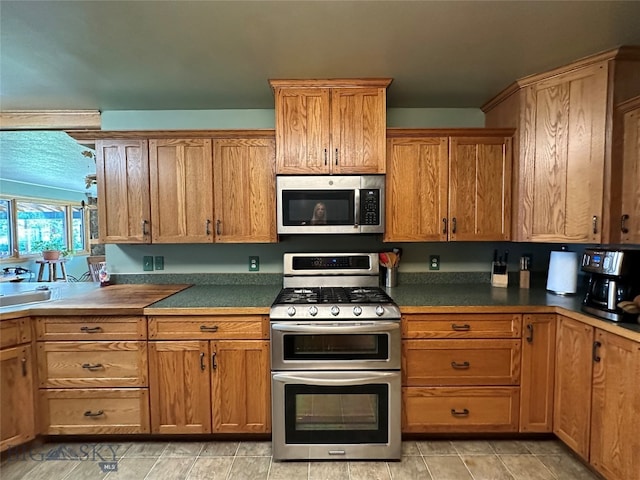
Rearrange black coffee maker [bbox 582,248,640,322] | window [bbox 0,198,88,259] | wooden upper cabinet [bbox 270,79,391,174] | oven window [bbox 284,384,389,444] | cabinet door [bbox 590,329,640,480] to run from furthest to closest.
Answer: window [bbox 0,198,88,259]
wooden upper cabinet [bbox 270,79,391,174]
oven window [bbox 284,384,389,444]
black coffee maker [bbox 582,248,640,322]
cabinet door [bbox 590,329,640,480]

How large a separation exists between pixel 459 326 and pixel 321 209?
118 centimetres

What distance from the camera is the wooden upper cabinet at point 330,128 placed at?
2133mm

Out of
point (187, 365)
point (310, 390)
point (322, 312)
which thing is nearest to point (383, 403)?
point (310, 390)

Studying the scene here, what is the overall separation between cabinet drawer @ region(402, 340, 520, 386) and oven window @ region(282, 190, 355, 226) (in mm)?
936

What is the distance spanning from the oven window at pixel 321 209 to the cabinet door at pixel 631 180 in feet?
5.23

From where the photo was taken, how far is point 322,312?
182 centimetres

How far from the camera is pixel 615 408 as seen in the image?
151cm

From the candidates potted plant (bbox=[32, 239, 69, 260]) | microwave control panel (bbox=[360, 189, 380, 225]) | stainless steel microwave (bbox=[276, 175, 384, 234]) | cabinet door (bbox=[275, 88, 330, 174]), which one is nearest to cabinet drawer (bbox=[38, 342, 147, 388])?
stainless steel microwave (bbox=[276, 175, 384, 234])

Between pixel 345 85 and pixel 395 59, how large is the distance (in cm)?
38

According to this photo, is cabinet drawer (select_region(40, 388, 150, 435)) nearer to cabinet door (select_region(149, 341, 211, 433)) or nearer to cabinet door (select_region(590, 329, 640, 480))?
cabinet door (select_region(149, 341, 211, 433))

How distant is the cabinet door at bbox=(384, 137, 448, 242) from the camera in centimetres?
223

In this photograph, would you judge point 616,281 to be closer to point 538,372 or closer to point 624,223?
point 624,223

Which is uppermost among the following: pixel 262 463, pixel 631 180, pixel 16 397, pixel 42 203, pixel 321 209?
pixel 42 203

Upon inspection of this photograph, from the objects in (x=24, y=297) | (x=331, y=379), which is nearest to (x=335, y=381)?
(x=331, y=379)
